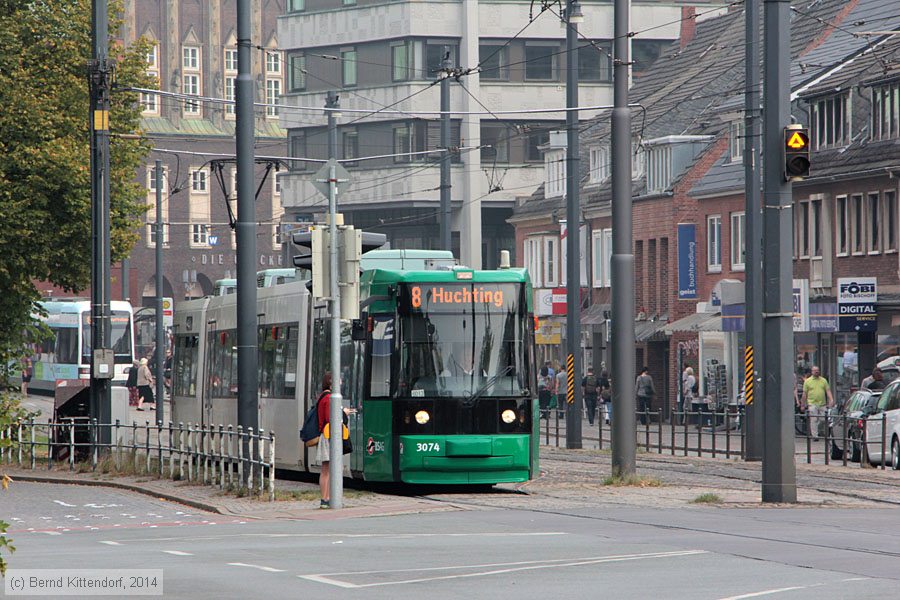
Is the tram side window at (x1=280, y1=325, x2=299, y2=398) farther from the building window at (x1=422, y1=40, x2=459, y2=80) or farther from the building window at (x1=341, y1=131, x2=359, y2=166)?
the building window at (x1=341, y1=131, x2=359, y2=166)

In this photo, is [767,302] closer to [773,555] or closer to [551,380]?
[773,555]

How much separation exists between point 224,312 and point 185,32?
317 ft

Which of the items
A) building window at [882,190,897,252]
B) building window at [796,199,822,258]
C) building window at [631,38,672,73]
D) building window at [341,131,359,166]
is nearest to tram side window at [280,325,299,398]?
building window at [882,190,897,252]

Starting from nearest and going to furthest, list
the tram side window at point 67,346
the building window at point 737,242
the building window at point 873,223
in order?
the building window at point 873,223 → the building window at point 737,242 → the tram side window at point 67,346

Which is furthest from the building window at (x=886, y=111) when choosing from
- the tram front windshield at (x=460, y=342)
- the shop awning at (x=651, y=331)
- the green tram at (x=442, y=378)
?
the tram front windshield at (x=460, y=342)

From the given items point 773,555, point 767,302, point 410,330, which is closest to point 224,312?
point 410,330

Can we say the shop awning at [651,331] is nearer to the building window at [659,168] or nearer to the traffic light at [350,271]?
the building window at [659,168]

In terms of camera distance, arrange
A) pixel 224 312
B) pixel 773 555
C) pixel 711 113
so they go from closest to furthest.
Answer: pixel 773 555 < pixel 224 312 < pixel 711 113

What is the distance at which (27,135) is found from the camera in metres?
33.7

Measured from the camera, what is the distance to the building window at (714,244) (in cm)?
5606

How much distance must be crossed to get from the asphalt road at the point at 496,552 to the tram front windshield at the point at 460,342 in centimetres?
198

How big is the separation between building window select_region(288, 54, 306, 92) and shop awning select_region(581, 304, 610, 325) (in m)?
26.6

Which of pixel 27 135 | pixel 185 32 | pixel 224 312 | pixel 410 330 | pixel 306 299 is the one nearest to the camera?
pixel 410 330

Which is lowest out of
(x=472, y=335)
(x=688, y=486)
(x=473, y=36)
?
(x=688, y=486)
